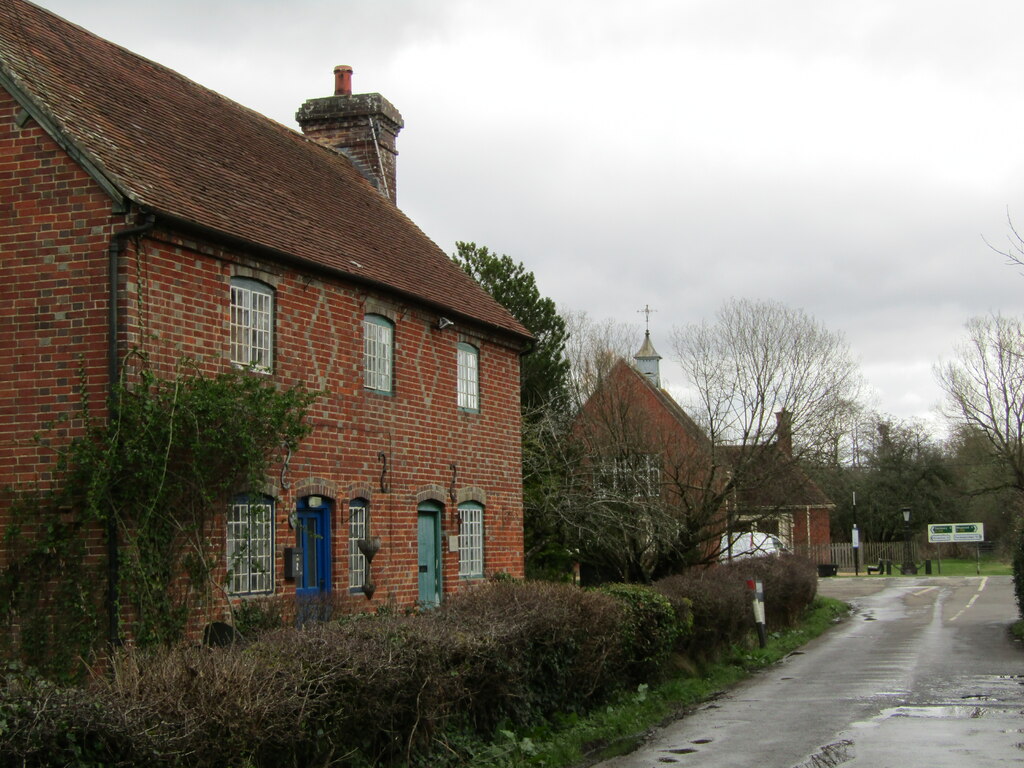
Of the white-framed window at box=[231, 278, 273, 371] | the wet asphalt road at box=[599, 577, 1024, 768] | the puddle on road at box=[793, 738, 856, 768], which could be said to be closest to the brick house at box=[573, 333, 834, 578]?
the wet asphalt road at box=[599, 577, 1024, 768]

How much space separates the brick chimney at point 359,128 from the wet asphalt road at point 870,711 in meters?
12.7

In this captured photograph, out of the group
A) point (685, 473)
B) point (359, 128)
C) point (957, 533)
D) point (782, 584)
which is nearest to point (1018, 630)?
point (782, 584)

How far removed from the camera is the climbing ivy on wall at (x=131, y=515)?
12.8m

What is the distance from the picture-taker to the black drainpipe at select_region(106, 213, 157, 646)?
42.1 feet

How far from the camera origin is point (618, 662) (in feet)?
44.9

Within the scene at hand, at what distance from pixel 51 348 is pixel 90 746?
810cm

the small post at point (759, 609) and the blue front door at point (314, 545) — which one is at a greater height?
the blue front door at point (314, 545)

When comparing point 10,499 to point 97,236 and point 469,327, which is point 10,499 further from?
point 469,327

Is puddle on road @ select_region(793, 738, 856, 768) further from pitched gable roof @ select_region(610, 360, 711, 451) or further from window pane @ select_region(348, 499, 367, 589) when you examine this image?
pitched gable roof @ select_region(610, 360, 711, 451)

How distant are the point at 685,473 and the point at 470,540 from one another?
30.3 ft

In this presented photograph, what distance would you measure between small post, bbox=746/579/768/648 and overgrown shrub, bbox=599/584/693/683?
5.94m

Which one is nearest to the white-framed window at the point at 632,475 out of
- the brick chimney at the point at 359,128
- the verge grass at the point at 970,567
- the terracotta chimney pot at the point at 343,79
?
the brick chimney at the point at 359,128

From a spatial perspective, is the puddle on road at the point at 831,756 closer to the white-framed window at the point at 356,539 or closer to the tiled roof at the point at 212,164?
the white-framed window at the point at 356,539

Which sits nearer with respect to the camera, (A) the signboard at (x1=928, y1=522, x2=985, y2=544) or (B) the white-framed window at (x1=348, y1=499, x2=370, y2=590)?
(B) the white-framed window at (x1=348, y1=499, x2=370, y2=590)
